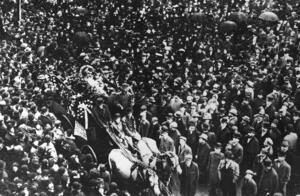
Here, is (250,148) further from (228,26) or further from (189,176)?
(228,26)

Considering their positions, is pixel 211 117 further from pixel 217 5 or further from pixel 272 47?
pixel 217 5

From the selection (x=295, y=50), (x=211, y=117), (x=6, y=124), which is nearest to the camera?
(x=6, y=124)

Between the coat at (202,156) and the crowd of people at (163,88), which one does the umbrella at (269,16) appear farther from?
the coat at (202,156)

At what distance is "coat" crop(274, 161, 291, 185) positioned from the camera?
281 inches

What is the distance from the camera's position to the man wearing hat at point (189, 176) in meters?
7.65

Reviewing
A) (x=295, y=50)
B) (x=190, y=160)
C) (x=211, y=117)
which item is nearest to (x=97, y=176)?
(x=190, y=160)

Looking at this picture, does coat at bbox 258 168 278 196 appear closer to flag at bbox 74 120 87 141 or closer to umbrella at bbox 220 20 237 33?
flag at bbox 74 120 87 141

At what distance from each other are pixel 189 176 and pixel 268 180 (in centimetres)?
127

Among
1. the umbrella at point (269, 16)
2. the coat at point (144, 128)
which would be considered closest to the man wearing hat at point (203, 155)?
the coat at point (144, 128)

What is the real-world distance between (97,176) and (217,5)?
7.41 meters

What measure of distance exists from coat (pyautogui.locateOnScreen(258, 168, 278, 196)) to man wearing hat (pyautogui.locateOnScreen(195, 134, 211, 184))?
1.07 m

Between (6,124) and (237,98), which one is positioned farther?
(237,98)

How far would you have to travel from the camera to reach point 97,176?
6980mm

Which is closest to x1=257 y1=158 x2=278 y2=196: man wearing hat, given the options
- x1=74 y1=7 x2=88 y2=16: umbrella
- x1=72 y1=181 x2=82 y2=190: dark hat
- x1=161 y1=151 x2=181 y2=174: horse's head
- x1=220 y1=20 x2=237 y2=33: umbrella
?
x1=161 y1=151 x2=181 y2=174: horse's head
